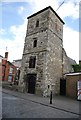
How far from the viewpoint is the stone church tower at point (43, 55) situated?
1491 centimetres

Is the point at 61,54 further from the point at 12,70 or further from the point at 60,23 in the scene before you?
the point at 12,70

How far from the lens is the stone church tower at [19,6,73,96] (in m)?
14.9

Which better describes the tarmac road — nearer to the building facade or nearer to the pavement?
the pavement

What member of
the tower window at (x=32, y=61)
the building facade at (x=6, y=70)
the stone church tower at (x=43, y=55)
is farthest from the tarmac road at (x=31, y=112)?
the building facade at (x=6, y=70)

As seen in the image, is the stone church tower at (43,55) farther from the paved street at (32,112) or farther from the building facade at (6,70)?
the building facade at (6,70)

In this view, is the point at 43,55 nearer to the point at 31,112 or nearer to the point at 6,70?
the point at 31,112

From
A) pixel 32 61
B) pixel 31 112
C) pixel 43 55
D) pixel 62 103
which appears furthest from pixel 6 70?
pixel 31 112

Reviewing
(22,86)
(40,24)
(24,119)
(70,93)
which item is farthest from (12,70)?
(24,119)

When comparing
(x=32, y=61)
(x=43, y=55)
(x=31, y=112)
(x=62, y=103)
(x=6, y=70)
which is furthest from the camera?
(x=6, y=70)

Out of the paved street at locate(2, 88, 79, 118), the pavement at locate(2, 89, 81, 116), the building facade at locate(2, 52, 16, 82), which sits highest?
the building facade at locate(2, 52, 16, 82)

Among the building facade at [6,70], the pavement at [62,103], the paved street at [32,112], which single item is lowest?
the pavement at [62,103]

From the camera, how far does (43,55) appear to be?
1548 centimetres

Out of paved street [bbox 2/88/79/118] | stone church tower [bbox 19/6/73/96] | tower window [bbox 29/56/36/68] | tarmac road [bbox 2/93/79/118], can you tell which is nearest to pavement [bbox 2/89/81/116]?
paved street [bbox 2/88/79/118]

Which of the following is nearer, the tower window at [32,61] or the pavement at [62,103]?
the pavement at [62,103]
